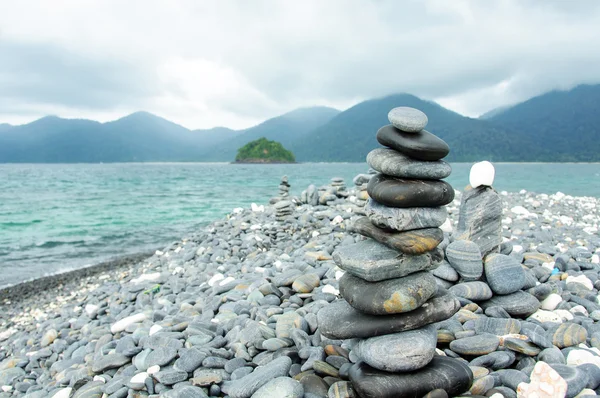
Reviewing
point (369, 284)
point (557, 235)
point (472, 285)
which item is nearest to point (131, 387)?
point (369, 284)

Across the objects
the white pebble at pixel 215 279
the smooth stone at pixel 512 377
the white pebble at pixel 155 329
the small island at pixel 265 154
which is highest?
the small island at pixel 265 154

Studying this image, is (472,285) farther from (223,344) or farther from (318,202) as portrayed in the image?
(318,202)

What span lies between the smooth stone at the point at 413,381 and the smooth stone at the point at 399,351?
0.07m

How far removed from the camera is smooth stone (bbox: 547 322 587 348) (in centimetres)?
432

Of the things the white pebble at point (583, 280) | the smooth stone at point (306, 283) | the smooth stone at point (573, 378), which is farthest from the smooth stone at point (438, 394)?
the white pebble at point (583, 280)

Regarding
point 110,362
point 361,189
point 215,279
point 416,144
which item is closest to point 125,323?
point 110,362

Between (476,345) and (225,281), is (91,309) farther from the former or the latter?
(476,345)

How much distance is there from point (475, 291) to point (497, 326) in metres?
0.72

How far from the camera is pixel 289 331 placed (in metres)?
5.03

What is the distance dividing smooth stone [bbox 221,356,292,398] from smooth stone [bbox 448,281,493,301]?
2.44 metres

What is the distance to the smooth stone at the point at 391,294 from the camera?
145 inches

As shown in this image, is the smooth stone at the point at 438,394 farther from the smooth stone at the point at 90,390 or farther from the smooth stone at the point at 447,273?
the smooth stone at the point at 90,390

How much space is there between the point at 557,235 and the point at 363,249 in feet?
28.3

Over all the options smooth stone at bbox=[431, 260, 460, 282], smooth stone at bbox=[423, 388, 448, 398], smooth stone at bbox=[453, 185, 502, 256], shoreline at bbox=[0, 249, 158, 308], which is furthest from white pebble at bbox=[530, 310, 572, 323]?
shoreline at bbox=[0, 249, 158, 308]
